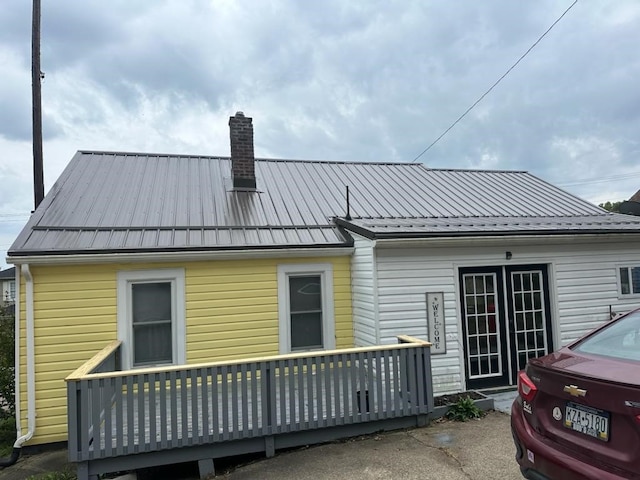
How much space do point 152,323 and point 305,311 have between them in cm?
247

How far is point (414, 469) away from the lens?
409 cm

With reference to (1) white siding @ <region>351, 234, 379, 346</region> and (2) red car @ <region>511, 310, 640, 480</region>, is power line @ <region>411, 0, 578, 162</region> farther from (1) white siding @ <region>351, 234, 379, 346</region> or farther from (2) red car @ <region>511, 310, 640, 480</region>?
(2) red car @ <region>511, 310, 640, 480</region>

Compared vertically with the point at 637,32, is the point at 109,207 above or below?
below

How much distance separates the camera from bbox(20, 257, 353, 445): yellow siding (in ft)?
19.1

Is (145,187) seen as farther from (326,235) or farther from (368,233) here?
(368,233)

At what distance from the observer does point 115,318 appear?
20.3 ft

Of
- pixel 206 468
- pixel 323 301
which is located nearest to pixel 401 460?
pixel 206 468

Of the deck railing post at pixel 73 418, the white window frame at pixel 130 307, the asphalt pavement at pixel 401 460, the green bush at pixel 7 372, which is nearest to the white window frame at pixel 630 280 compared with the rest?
the asphalt pavement at pixel 401 460

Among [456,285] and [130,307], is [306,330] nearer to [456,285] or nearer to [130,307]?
[456,285]

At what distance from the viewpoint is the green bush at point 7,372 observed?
21.9 feet

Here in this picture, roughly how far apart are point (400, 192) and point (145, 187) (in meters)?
5.50

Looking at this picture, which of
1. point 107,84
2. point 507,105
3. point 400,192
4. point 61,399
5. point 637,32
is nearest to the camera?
point 61,399

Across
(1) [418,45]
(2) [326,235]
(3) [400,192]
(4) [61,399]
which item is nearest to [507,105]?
(1) [418,45]

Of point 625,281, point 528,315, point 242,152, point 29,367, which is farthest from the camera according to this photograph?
point 242,152
